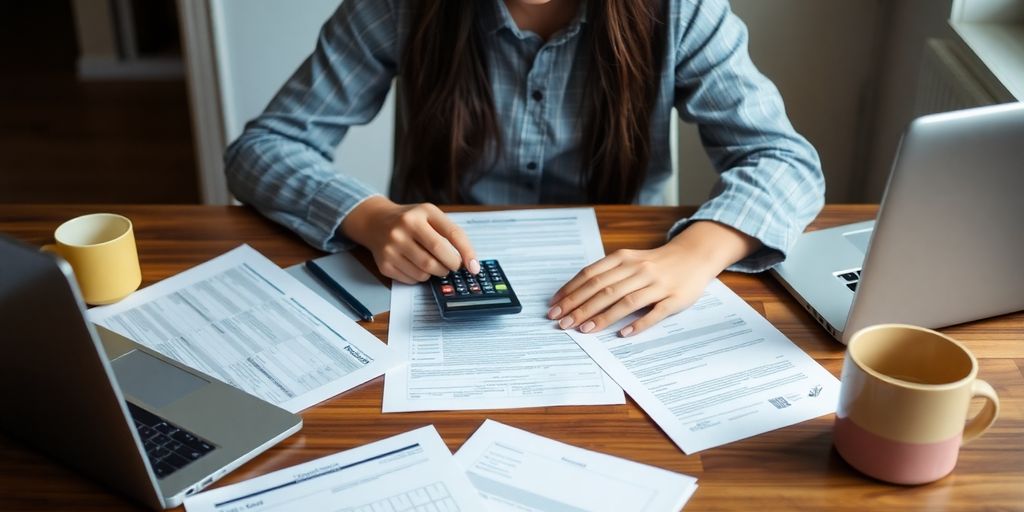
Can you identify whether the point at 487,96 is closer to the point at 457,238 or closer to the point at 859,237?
the point at 457,238

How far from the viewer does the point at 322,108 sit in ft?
4.42

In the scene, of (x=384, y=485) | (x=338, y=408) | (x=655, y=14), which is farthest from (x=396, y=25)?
(x=384, y=485)

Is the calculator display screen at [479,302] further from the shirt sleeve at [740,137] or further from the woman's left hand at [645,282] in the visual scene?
the shirt sleeve at [740,137]

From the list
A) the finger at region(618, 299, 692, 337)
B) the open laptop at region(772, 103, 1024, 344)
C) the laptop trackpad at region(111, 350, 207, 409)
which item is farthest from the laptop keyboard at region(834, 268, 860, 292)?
the laptop trackpad at region(111, 350, 207, 409)

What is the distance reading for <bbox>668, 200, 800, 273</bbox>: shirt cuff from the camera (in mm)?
1093

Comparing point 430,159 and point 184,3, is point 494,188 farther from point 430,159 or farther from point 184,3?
point 184,3

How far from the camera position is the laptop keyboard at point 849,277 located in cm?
105

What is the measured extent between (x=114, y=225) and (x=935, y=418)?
843 millimetres

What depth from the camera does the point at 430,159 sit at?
1394mm

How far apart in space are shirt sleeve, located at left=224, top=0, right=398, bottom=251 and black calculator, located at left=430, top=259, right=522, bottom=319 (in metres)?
0.24

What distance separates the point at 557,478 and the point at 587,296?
0.86 feet

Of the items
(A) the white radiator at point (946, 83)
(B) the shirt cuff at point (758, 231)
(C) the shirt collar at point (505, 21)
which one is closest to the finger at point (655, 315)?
(B) the shirt cuff at point (758, 231)


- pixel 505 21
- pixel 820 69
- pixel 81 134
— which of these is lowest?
pixel 81 134

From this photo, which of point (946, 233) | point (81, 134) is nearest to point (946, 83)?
point (946, 233)
